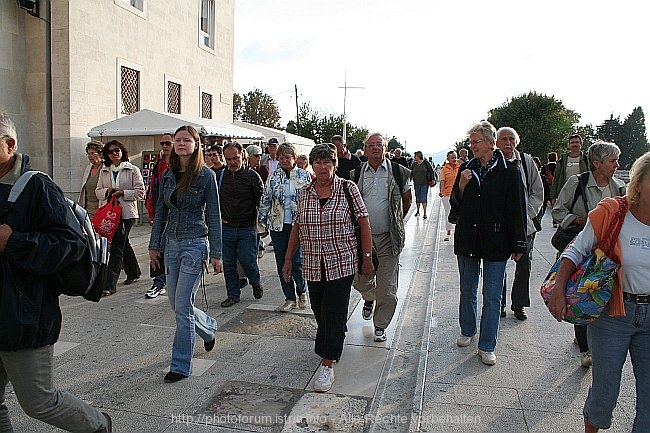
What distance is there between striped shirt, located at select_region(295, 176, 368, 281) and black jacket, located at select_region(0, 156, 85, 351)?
6.37ft

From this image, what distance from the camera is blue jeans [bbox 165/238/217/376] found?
4121 mm

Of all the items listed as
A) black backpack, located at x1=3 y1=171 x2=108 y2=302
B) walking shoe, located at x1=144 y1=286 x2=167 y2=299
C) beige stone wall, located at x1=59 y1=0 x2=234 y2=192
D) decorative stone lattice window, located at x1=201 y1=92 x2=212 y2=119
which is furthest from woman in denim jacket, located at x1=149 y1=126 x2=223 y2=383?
decorative stone lattice window, located at x1=201 y1=92 x2=212 y2=119

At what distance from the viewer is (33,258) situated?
2455mm

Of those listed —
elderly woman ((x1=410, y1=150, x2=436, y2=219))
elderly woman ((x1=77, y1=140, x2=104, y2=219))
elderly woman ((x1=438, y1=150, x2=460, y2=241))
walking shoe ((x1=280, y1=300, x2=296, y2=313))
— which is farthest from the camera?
elderly woman ((x1=410, y1=150, x2=436, y2=219))

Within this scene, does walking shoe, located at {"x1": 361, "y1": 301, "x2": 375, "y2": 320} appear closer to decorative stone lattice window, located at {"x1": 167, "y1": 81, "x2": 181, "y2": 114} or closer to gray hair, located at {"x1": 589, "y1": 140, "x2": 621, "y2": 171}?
gray hair, located at {"x1": 589, "y1": 140, "x2": 621, "y2": 171}

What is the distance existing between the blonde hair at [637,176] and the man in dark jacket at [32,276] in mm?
2864

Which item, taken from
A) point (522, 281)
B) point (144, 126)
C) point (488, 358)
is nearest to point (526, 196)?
point (522, 281)

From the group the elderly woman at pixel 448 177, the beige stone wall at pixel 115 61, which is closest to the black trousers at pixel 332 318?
the elderly woman at pixel 448 177

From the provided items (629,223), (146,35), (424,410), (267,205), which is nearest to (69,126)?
(146,35)

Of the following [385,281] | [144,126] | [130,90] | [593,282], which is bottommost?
[385,281]

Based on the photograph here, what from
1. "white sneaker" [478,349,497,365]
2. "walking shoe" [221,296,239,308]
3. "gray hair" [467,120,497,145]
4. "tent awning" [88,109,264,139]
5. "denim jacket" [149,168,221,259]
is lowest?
"walking shoe" [221,296,239,308]

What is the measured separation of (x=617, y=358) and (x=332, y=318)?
78.7 inches

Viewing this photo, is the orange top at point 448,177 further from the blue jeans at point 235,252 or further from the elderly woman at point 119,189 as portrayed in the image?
the elderly woman at point 119,189

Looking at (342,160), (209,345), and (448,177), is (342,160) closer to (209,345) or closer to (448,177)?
(448,177)
